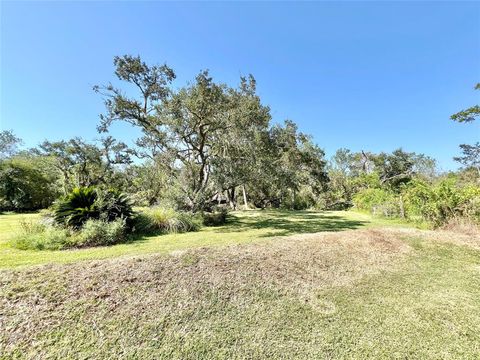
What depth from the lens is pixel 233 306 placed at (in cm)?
338

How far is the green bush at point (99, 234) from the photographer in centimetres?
577

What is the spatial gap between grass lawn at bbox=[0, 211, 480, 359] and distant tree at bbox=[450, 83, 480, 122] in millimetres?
13069

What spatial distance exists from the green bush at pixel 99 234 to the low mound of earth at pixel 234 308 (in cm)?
202

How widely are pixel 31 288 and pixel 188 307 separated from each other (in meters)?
2.12

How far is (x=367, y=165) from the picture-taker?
3195cm

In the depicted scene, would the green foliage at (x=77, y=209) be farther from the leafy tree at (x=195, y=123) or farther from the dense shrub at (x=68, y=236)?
the leafy tree at (x=195, y=123)

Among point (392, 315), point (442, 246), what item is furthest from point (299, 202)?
point (392, 315)

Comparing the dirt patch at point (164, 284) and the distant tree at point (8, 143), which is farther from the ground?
the distant tree at point (8, 143)

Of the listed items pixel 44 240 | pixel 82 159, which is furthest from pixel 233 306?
pixel 82 159

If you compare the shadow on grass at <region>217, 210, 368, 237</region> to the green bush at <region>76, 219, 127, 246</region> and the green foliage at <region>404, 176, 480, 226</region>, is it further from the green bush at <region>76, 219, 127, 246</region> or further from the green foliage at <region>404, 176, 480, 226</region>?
the green bush at <region>76, 219, 127, 246</region>

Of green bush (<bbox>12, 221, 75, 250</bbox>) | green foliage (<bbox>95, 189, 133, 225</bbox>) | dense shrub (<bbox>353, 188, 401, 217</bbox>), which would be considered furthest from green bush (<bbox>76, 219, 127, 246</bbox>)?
dense shrub (<bbox>353, 188, 401, 217</bbox>)

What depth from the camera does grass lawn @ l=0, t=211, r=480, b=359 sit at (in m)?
Answer: 2.64

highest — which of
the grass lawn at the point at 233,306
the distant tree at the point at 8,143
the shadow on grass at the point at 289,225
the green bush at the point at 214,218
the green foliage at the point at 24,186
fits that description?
the distant tree at the point at 8,143

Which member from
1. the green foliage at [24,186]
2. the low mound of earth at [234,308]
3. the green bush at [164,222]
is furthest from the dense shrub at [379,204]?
the green foliage at [24,186]
